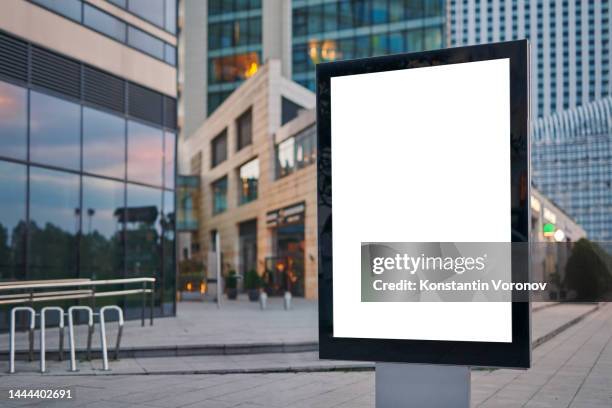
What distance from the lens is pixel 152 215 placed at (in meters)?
21.7

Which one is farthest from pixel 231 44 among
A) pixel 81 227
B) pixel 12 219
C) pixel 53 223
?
pixel 12 219

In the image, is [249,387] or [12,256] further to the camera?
[12,256]

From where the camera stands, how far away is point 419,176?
223 inches

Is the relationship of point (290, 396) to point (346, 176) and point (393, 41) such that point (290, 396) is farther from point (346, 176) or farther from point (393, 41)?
point (393, 41)

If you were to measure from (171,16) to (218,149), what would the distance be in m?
35.4

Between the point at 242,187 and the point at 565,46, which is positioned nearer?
the point at 242,187

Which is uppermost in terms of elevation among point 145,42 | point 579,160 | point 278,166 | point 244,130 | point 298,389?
point 579,160

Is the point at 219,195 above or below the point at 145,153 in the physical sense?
above

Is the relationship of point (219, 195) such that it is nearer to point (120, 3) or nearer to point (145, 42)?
point (145, 42)

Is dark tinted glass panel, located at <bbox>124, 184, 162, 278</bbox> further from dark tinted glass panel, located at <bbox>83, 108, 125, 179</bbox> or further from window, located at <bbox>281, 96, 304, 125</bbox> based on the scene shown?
window, located at <bbox>281, 96, 304, 125</bbox>

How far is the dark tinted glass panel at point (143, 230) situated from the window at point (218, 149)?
33592 mm

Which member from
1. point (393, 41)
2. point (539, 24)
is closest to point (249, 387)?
point (393, 41)

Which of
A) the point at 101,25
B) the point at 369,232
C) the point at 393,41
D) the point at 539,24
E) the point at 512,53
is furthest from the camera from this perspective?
the point at 539,24

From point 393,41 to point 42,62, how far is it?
3831 centimetres
